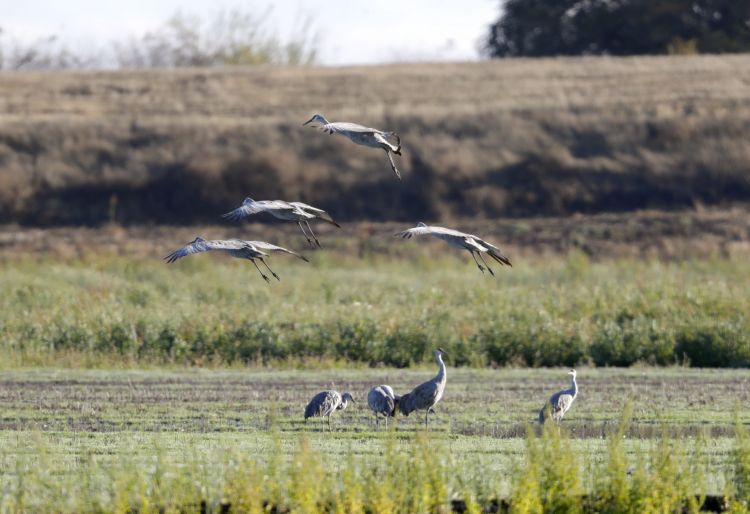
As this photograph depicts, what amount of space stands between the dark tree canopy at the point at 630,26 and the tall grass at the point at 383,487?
56.0 m

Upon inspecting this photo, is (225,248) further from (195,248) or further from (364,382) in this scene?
(364,382)

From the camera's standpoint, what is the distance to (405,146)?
1997 inches

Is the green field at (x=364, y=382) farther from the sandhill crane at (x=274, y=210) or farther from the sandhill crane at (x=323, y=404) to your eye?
the sandhill crane at (x=274, y=210)

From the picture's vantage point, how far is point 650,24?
65.8m

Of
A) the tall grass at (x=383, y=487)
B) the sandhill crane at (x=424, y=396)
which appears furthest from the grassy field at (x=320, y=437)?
the sandhill crane at (x=424, y=396)

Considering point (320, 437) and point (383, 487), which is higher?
point (320, 437)

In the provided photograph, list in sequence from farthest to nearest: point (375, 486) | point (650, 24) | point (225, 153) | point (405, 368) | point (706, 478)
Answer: point (650, 24) < point (225, 153) < point (405, 368) < point (706, 478) < point (375, 486)

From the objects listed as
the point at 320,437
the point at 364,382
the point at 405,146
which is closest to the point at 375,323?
the point at 364,382

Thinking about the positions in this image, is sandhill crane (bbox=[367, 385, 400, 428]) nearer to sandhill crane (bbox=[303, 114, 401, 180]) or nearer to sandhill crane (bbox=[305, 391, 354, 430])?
sandhill crane (bbox=[305, 391, 354, 430])

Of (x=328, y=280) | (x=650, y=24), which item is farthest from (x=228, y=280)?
(x=650, y=24)

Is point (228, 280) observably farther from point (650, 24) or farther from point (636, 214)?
point (650, 24)

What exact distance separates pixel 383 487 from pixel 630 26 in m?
58.6

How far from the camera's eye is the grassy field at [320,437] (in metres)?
10.1

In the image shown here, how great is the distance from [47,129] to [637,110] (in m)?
21.0
